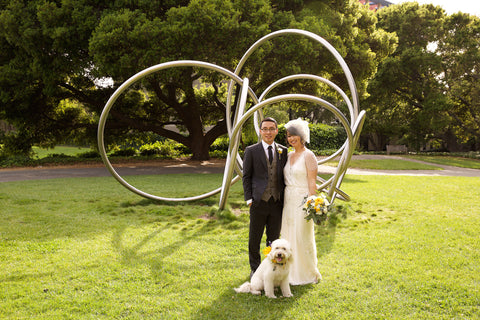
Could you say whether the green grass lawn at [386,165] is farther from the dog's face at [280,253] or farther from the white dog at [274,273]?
the dog's face at [280,253]

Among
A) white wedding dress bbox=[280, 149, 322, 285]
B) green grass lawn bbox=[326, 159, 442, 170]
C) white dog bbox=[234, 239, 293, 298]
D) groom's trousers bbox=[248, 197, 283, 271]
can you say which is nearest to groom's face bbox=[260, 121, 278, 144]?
white wedding dress bbox=[280, 149, 322, 285]

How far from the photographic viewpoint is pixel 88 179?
13641 millimetres

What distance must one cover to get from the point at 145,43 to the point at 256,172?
11402 mm

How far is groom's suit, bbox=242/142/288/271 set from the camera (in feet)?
14.4

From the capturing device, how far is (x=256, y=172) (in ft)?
14.5

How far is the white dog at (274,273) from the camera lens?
3.84 metres

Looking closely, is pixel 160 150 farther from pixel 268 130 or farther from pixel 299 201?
pixel 299 201

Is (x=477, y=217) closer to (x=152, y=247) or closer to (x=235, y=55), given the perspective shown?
(x=152, y=247)

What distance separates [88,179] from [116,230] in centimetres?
760

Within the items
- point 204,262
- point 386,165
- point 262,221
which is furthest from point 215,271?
point 386,165

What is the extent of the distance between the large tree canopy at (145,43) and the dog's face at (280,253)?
37.5 feet

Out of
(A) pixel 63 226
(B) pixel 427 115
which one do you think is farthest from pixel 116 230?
(B) pixel 427 115

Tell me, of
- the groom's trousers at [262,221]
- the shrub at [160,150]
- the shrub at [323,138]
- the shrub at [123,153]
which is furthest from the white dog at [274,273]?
the shrub at [323,138]

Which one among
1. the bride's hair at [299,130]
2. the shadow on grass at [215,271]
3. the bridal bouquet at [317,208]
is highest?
the bride's hair at [299,130]
